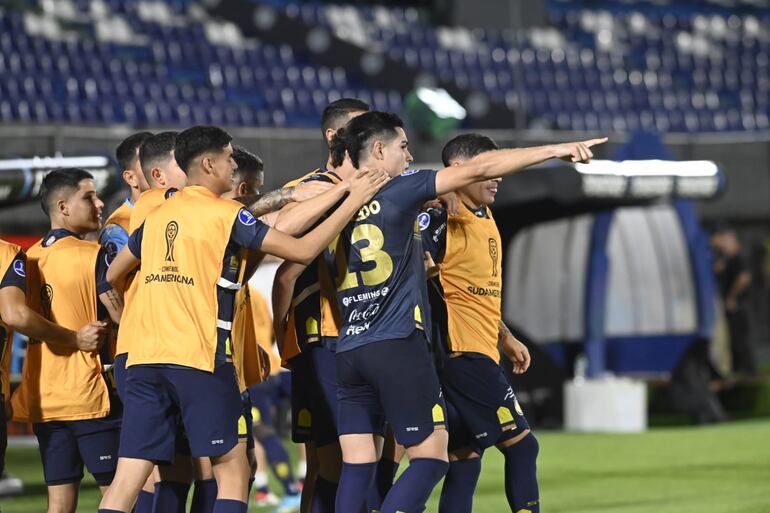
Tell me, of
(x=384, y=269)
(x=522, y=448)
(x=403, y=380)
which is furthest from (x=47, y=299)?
(x=522, y=448)

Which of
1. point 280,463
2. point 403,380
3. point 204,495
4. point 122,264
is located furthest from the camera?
point 280,463

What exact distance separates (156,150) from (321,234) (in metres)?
1.21

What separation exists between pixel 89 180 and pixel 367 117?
1595 mm

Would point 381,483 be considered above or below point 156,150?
below

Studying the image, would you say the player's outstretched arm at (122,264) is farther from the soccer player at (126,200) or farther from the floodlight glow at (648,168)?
the floodlight glow at (648,168)

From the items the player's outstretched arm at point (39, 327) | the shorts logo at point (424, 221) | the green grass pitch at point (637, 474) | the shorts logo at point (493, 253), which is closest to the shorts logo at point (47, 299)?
the player's outstretched arm at point (39, 327)

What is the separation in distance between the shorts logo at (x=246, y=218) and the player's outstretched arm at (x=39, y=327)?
1077mm

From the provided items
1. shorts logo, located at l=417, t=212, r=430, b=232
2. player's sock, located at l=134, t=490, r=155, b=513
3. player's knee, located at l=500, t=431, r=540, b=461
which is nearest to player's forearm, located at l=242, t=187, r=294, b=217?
shorts logo, located at l=417, t=212, r=430, b=232

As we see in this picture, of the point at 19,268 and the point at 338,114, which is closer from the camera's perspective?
the point at 19,268

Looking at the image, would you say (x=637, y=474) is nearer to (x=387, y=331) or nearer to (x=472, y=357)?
(x=472, y=357)

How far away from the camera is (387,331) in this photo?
217 inches

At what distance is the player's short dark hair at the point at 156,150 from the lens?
620cm

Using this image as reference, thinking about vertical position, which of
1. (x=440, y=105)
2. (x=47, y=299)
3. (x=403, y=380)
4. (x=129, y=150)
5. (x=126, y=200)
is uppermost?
(x=440, y=105)

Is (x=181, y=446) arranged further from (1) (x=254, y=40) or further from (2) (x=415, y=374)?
(1) (x=254, y=40)
